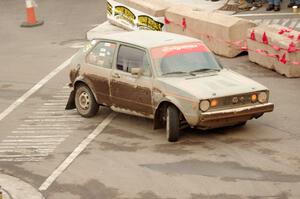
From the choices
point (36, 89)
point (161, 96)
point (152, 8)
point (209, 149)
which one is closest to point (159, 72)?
point (161, 96)

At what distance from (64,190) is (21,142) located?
284cm

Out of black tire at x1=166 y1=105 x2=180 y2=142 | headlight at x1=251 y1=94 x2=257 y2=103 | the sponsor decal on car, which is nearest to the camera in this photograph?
black tire at x1=166 y1=105 x2=180 y2=142

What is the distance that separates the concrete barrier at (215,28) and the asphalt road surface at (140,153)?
202cm

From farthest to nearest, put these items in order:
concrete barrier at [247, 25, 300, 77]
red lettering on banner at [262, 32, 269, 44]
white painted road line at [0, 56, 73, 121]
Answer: red lettering on banner at [262, 32, 269, 44] → concrete barrier at [247, 25, 300, 77] → white painted road line at [0, 56, 73, 121]

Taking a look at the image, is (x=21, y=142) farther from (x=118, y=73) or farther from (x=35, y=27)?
(x=35, y=27)

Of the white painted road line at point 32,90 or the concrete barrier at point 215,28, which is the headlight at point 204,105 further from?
the concrete barrier at point 215,28

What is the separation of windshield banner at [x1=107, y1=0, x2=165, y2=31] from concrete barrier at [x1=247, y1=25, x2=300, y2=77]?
399 cm

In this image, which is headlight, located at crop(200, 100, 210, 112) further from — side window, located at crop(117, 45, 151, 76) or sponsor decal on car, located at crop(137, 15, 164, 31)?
sponsor decal on car, located at crop(137, 15, 164, 31)

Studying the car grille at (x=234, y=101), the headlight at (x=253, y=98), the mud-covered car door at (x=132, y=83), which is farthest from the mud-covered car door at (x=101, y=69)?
the headlight at (x=253, y=98)

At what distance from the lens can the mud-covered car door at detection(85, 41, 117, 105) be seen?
14.4m

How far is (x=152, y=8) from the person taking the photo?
2270 centimetres

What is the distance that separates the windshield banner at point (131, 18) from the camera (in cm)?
2269

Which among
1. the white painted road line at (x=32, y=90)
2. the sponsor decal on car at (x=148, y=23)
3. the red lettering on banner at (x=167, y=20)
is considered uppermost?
the red lettering on banner at (x=167, y=20)

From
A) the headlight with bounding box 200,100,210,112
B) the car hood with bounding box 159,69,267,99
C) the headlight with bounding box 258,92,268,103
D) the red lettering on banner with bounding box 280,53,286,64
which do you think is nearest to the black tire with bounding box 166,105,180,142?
the car hood with bounding box 159,69,267,99
